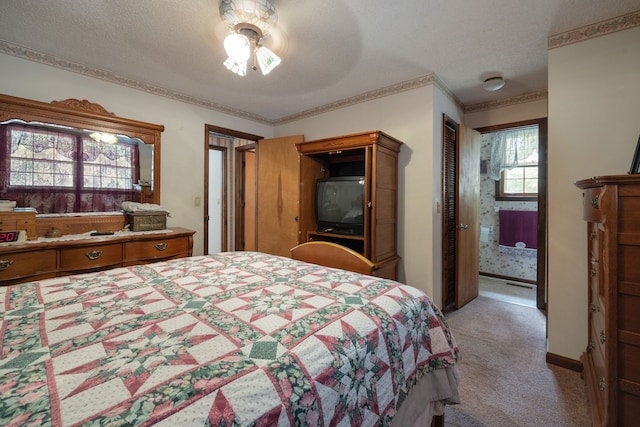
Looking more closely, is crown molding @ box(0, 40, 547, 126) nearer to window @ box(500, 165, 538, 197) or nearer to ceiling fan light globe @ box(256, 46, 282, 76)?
ceiling fan light globe @ box(256, 46, 282, 76)

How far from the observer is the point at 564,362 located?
1.91 metres

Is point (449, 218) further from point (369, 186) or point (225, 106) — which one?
point (225, 106)

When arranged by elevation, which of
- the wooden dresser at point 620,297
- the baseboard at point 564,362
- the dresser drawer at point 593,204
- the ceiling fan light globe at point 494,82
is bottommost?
the baseboard at point 564,362

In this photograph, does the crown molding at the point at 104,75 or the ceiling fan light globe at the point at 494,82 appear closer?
the crown molding at the point at 104,75

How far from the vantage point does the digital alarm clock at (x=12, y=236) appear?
1766 mm

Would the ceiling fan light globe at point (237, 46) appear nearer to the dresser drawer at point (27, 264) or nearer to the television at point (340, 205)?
the television at point (340, 205)

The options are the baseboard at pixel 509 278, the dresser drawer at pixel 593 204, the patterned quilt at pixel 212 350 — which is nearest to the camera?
the patterned quilt at pixel 212 350

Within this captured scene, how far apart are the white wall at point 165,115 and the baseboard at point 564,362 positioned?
11.2 feet

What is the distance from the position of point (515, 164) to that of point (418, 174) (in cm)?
256

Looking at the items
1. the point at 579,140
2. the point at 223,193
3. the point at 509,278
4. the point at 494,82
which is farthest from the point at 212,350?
the point at 509,278

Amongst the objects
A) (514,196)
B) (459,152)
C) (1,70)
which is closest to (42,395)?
(1,70)

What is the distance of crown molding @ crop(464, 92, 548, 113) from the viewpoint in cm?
281

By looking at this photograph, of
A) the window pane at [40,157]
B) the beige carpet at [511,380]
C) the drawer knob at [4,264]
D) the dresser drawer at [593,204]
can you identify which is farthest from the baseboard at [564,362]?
the window pane at [40,157]

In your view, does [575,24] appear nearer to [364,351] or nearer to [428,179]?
[428,179]
